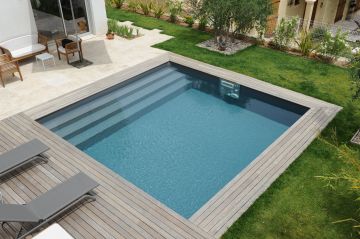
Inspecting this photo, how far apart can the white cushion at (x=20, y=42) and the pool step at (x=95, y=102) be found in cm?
474

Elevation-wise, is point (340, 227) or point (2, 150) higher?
point (2, 150)

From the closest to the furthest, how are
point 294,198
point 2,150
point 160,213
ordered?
point 160,213
point 294,198
point 2,150

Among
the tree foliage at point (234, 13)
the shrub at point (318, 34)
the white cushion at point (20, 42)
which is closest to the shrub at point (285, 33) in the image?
the tree foliage at point (234, 13)

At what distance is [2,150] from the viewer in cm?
904

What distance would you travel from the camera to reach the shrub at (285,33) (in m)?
15.5

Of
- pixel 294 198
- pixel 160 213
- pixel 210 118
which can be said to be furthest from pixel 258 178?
pixel 210 118

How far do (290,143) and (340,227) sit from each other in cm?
284

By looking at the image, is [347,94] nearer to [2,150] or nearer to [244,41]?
[244,41]

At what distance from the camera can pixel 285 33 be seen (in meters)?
15.7

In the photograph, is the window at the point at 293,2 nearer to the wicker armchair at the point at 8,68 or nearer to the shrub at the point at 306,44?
the shrub at the point at 306,44

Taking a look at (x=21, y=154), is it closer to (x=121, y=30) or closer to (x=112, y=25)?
(x=121, y=30)

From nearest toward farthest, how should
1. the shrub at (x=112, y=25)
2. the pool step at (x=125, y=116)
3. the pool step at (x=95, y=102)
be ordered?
the pool step at (x=125, y=116)
the pool step at (x=95, y=102)
the shrub at (x=112, y=25)

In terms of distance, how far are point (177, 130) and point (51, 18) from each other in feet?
30.7

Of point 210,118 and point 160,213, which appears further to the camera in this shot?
point 210,118
